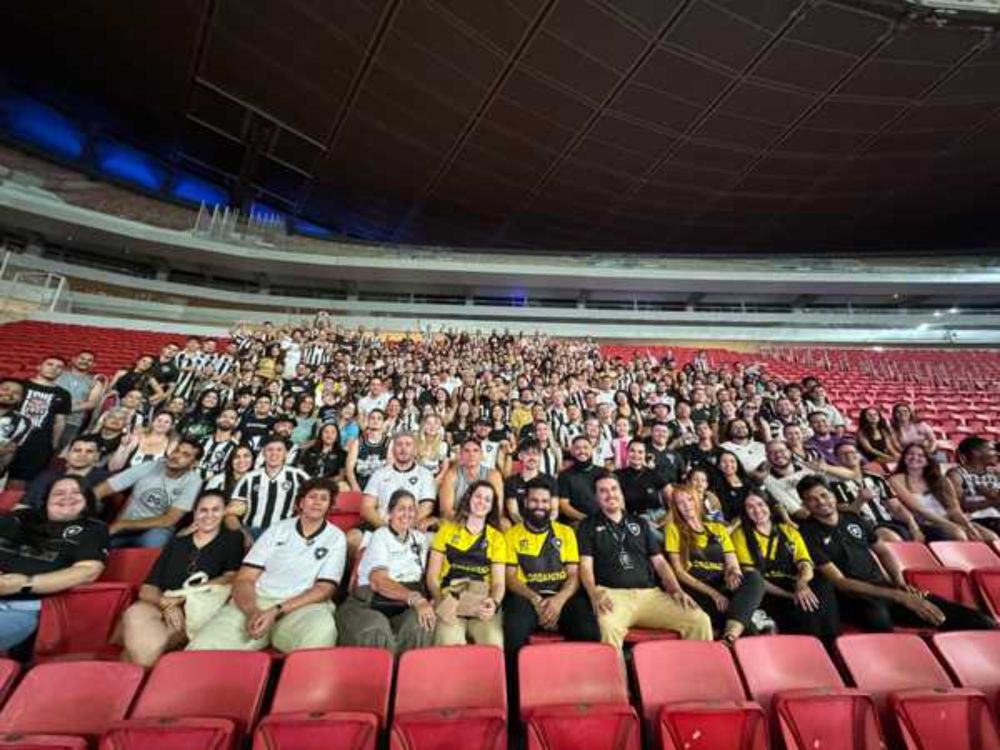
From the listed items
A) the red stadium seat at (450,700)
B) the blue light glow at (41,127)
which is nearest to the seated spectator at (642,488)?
the red stadium seat at (450,700)

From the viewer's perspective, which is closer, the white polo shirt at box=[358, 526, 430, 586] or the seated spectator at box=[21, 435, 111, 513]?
the white polo shirt at box=[358, 526, 430, 586]

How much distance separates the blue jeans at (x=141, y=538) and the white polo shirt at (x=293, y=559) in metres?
0.90

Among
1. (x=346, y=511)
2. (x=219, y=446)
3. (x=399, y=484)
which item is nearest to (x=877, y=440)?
(x=399, y=484)

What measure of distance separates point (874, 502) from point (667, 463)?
1559 mm

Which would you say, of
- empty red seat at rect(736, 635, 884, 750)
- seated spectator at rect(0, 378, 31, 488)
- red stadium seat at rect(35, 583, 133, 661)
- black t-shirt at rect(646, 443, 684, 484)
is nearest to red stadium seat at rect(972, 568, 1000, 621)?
empty red seat at rect(736, 635, 884, 750)

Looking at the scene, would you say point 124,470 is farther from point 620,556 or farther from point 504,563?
point 620,556

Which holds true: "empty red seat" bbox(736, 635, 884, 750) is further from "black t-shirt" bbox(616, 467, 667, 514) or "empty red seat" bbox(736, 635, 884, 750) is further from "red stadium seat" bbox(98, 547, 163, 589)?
"red stadium seat" bbox(98, 547, 163, 589)

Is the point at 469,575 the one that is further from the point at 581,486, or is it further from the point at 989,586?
the point at 989,586

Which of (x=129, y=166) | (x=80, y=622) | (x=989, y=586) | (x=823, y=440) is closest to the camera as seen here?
(x=80, y=622)

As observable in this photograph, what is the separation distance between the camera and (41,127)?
13945 millimetres

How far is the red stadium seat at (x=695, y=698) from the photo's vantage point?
5.13 feet

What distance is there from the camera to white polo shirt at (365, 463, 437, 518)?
319 centimetres

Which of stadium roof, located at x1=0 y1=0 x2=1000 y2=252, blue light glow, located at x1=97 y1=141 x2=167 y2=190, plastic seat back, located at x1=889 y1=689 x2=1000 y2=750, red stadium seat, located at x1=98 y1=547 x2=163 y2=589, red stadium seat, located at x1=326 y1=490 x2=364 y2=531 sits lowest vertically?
plastic seat back, located at x1=889 y1=689 x2=1000 y2=750

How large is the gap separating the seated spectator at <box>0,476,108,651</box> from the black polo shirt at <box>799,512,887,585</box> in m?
4.11
